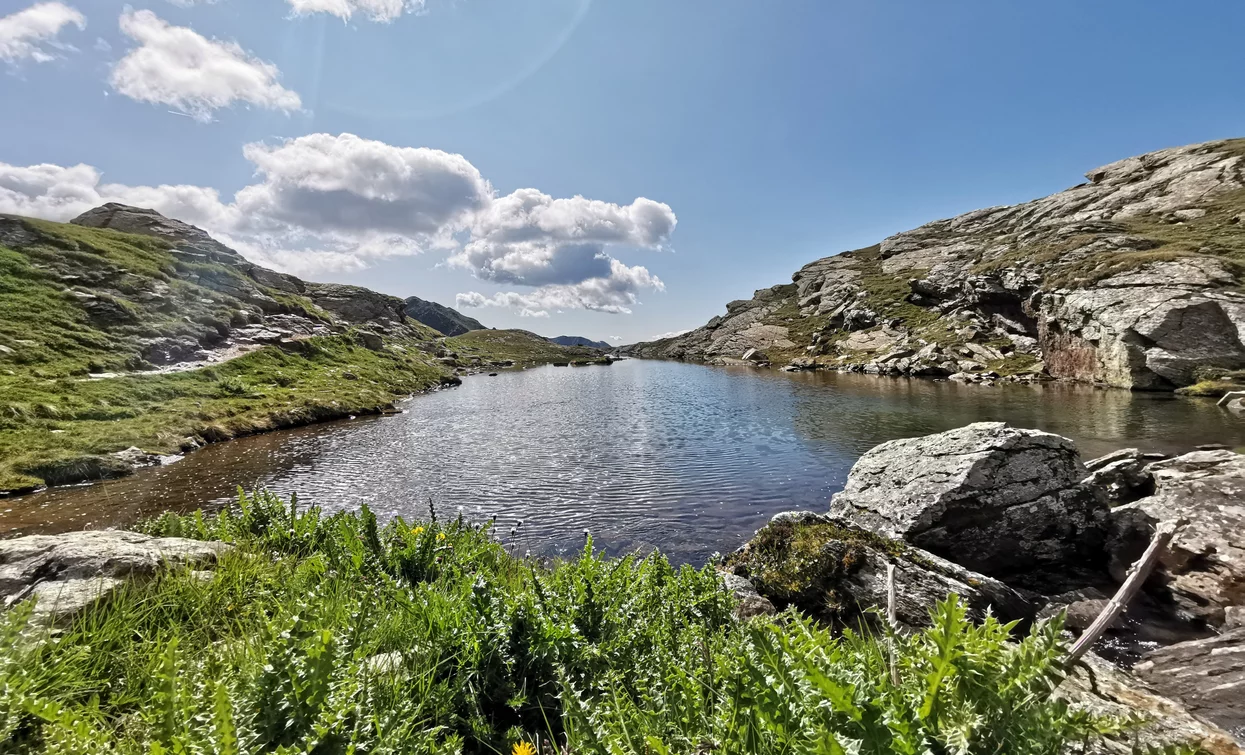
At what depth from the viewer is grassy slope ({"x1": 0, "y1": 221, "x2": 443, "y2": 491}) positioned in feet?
81.3

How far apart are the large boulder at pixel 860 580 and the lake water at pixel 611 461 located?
516 cm

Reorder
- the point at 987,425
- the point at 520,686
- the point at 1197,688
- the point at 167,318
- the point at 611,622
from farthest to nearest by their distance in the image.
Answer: the point at 167,318 → the point at 987,425 → the point at 1197,688 → the point at 611,622 → the point at 520,686

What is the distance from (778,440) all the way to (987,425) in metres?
16.9

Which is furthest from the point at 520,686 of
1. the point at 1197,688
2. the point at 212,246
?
the point at 212,246

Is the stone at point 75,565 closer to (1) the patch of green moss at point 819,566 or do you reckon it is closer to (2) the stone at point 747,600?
(2) the stone at point 747,600

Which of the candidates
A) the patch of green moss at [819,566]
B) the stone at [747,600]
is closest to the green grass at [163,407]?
the stone at [747,600]

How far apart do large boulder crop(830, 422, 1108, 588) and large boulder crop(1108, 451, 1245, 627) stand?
1.96 ft

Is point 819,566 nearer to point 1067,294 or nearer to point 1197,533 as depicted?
point 1197,533

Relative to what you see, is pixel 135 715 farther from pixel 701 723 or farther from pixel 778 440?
pixel 778 440

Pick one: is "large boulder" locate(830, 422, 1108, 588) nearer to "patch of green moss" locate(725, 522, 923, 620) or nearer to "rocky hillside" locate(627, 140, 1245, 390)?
"patch of green moss" locate(725, 522, 923, 620)

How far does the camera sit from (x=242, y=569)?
641 cm

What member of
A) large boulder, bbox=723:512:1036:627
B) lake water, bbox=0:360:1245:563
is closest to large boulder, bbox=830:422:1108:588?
large boulder, bbox=723:512:1036:627

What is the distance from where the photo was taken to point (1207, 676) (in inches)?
245

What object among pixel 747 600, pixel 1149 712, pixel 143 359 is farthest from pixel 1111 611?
pixel 143 359
